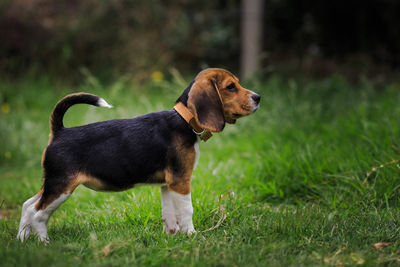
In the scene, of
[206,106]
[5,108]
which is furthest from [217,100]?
[5,108]

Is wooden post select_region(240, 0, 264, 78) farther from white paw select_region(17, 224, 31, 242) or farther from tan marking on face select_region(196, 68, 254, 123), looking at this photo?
white paw select_region(17, 224, 31, 242)

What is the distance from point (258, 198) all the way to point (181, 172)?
1.44 metres

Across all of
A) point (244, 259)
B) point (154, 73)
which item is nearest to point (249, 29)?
point (154, 73)

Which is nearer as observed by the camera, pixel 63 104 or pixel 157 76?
pixel 63 104

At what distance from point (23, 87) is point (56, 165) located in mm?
6182

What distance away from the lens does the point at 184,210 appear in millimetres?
3141

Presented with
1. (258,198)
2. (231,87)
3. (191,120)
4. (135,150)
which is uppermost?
(231,87)

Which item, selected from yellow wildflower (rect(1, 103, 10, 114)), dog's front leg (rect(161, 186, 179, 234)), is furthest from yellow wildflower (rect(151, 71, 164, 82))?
dog's front leg (rect(161, 186, 179, 234))

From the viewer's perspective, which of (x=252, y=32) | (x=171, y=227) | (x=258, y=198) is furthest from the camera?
(x=252, y=32)

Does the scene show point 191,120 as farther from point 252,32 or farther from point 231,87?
point 252,32

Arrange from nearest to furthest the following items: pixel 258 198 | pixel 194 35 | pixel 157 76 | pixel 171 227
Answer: pixel 171 227 → pixel 258 198 → pixel 157 76 → pixel 194 35

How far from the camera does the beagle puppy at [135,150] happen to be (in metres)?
3.04

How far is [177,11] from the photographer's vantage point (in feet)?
39.3

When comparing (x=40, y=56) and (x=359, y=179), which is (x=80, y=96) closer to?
(x=359, y=179)
